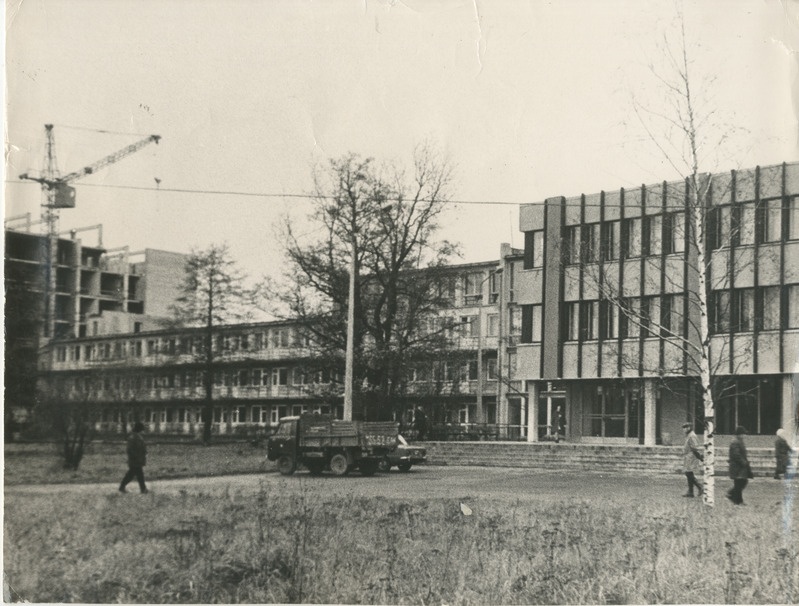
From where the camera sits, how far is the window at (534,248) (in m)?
39.5

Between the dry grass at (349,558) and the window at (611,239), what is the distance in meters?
19.3

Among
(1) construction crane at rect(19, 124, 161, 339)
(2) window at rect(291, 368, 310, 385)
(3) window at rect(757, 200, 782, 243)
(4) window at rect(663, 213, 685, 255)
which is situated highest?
(3) window at rect(757, 200, 782, 243)

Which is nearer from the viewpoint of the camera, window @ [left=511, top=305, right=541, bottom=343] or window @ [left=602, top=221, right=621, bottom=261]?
window @ [left=602, top=221, right=621, bottom=261]

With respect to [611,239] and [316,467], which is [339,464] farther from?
[611,239]

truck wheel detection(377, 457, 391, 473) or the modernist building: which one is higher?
the modernist building

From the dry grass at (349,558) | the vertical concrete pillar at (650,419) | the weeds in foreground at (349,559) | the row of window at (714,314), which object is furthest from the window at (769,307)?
the weeds in foreground at (349,559)

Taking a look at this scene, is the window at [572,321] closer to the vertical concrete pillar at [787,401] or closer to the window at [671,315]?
the window at [671,315]

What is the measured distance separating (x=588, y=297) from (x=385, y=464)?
13429 mm

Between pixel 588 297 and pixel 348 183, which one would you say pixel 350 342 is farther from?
pixel 588 297

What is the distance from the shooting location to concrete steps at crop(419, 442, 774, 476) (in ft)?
94.7

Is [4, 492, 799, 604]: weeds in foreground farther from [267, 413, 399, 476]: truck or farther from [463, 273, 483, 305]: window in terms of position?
[463, 273, 483, 305]: window

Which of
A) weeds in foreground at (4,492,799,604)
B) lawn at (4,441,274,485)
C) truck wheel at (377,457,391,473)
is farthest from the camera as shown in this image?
truck wheel at (377,457,391,473)

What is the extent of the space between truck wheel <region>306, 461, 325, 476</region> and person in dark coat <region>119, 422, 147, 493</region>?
12.4m

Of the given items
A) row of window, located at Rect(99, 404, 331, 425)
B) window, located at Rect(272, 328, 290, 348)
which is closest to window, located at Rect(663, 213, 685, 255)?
row of window, located at Rect(99, 404, 331, 425)
